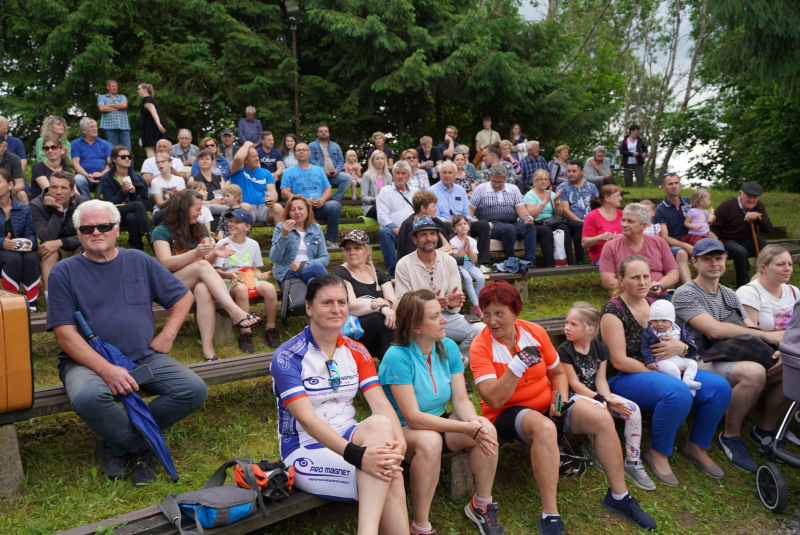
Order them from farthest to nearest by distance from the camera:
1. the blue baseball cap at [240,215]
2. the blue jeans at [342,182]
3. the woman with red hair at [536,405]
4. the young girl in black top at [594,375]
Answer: the blue jeans at [342,182] < the blue baseball cap at [240,215] < the young girl in black top at [594,375] < the woman with red hair at [536,405]

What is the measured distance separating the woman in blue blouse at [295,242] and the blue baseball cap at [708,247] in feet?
9.90

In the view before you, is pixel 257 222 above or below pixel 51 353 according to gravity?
above

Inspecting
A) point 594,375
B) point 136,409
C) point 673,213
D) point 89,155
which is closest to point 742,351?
point 594,375

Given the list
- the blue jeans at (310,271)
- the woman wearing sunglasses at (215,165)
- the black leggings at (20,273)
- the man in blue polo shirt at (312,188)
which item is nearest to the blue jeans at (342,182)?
the man in blue polo shirt at (312,188)

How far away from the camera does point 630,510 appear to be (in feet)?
10.6

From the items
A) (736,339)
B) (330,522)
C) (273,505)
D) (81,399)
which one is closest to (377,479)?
(273,505)

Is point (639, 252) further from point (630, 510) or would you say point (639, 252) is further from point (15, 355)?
point (15, 355)

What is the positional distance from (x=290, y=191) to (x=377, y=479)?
5.39 meters

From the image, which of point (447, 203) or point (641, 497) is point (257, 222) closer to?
point (447, 203)

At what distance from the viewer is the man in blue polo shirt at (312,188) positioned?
707cm

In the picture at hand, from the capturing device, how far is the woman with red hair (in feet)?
9.96

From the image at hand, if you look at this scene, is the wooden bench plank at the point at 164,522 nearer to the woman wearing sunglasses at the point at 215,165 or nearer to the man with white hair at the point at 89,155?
the woman wearing sunglasses at the point at 215,165

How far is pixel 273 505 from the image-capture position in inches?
100

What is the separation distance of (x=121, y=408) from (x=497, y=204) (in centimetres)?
515
